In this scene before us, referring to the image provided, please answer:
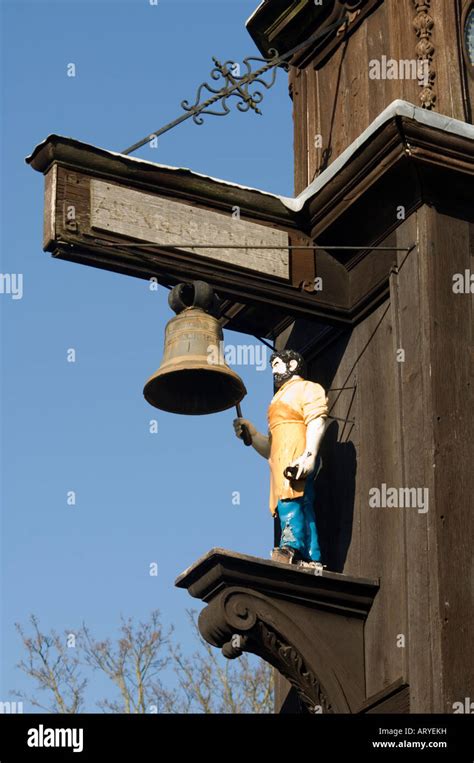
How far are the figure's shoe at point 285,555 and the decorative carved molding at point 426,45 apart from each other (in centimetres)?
329

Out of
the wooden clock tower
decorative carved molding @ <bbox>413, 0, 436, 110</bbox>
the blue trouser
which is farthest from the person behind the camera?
decorative carved molding @ <bbox>413, 0, 436, 110</bbox>

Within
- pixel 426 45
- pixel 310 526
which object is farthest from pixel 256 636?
pixel 426 45

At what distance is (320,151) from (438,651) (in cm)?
490

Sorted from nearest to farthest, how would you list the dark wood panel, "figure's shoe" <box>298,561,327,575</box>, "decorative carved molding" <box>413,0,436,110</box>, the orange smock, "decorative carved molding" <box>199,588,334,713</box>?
the dark wood panel < "decorative carved molding" <box>199,588,334,713</box> < "figure's shoe" <box>298,561,327,575</box> < the orange smock < "decorative carved molding" <box>413,0,436,110</box>

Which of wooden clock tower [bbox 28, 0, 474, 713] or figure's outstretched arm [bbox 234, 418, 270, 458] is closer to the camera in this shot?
wooden clock tower [bbox 28, 0, 474, 713]

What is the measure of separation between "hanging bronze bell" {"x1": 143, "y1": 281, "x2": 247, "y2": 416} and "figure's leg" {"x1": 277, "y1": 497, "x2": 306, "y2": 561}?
2.59 feet

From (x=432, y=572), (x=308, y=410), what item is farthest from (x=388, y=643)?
(x=308, y=410)

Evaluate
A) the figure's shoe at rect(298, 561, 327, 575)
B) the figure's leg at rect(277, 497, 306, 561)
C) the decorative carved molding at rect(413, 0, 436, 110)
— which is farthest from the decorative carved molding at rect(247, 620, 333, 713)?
the decorative carved molding at rect(413, 0, 436, 110)

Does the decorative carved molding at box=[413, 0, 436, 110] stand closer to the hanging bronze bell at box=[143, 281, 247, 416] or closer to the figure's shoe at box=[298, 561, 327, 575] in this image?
the hanging bronze bell at box=[143, 281, 247, 416]

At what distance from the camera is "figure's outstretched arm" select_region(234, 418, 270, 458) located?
42.5ft

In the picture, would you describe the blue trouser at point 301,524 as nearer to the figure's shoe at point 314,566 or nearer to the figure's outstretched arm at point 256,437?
the figure's shoe at point 314,566

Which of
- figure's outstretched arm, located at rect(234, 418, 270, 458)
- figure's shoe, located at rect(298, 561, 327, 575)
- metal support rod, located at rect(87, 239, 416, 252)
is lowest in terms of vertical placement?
figure's shoe, located at rect(298, 561, 327, 575)

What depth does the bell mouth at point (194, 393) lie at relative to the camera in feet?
40.2
